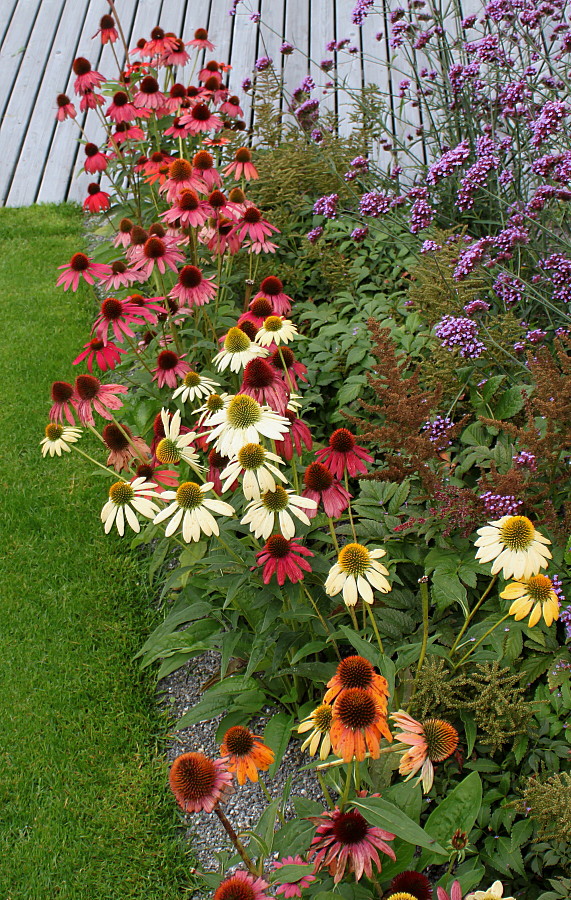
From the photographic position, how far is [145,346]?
113 inches

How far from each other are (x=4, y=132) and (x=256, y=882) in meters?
5.28

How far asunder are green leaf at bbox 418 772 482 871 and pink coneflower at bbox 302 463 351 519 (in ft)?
1.82

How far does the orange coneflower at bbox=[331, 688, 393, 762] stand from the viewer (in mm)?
1154

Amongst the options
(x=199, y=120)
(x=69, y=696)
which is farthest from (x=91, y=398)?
(x=199, y=120)

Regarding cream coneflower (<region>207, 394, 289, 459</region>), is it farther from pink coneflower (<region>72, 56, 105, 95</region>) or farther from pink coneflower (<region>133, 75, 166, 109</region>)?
pink coneflower (<region>72, 56, 105, 95</region>)

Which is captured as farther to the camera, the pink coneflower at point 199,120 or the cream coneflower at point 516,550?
the pink coneflower at point 199,120

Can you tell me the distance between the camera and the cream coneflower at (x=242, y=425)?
1521 millimetres

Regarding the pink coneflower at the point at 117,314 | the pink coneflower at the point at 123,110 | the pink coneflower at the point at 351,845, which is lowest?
the pink coneflower at the point at 351,845

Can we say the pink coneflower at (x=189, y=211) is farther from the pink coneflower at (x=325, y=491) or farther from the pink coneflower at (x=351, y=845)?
the pink coneflower at (x=351, y=845)

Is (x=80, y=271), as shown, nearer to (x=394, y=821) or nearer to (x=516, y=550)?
(x=516, y=550)

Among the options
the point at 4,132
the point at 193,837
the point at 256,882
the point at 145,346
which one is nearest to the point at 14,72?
the point at 4,132

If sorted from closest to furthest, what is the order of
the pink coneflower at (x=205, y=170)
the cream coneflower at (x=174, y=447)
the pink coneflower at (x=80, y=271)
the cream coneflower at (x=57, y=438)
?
the cream coneflower at (x=174, y=447) < the cream coneflower at (x=57, y=438) < the pink coneflower at (x=80, y=271) < the pink coneflower at (x=205, y=170)

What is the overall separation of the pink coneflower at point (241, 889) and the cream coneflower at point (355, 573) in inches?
18.3

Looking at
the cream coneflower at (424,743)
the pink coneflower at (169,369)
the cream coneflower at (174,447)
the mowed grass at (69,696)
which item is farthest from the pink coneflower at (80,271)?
the cream coneflower at (424,743)
